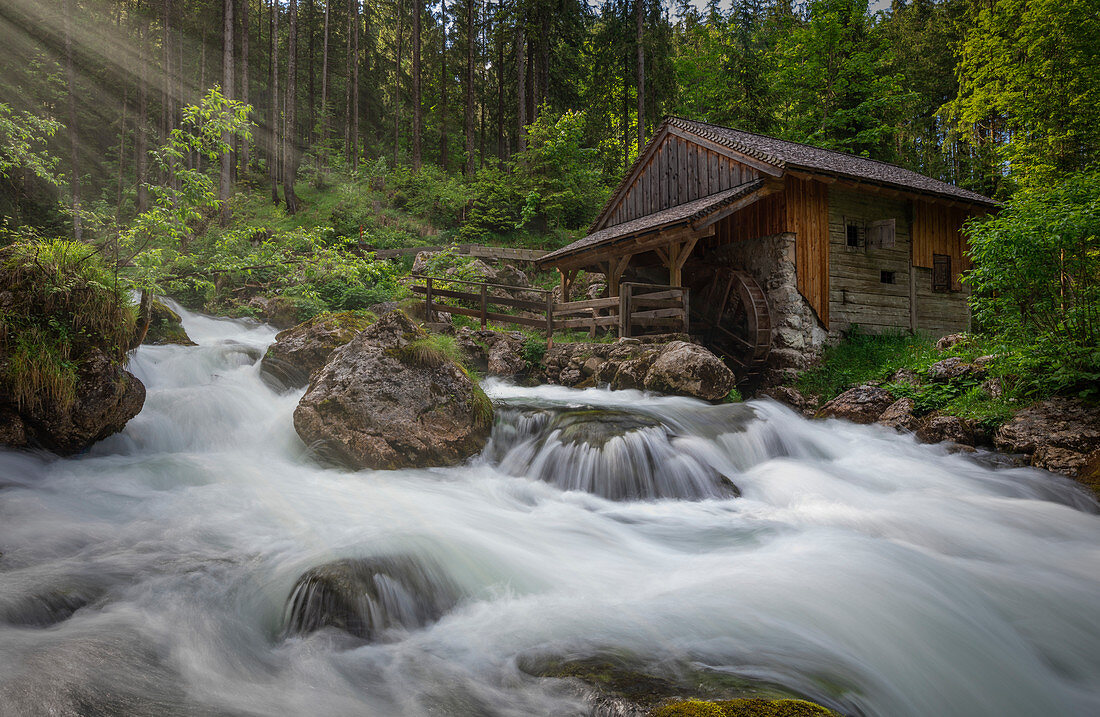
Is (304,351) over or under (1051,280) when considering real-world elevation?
under

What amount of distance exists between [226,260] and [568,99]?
24.7 meters

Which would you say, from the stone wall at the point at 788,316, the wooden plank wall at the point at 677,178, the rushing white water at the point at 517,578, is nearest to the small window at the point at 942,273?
the stone wall at the point at 788,316

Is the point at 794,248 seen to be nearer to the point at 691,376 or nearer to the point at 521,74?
the point at 691,376

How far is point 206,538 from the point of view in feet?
14.9

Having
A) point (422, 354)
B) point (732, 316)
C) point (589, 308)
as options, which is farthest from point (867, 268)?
point (422, 354)

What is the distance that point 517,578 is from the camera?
14.1ft

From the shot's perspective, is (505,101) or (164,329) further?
(505,101)

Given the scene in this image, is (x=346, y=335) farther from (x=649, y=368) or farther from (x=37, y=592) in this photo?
(x=37, y=592)

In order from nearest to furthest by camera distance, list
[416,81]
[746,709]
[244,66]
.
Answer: [746,709]
[244,66]
[416,81]

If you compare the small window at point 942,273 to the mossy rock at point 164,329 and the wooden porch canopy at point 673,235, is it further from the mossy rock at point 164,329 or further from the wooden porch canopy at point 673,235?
the mossy rock at point 164,329

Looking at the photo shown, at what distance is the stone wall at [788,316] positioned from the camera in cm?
1211

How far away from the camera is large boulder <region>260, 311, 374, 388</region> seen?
30.8 ft

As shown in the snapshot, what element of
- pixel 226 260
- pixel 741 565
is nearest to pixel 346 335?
pixel 226 260

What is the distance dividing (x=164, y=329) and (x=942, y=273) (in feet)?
59.8
